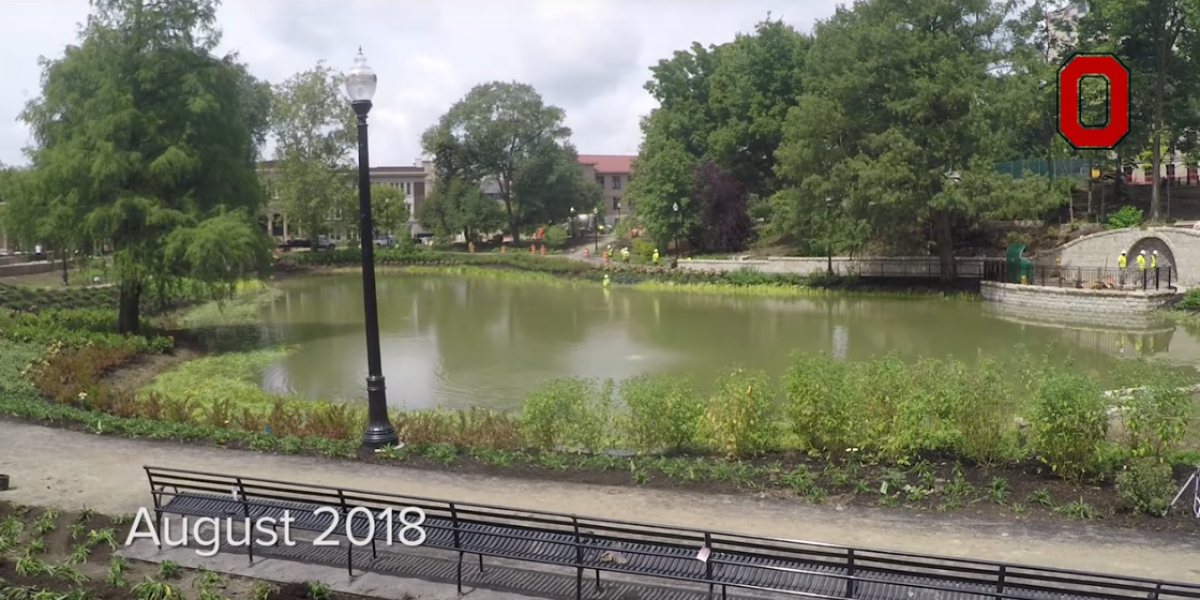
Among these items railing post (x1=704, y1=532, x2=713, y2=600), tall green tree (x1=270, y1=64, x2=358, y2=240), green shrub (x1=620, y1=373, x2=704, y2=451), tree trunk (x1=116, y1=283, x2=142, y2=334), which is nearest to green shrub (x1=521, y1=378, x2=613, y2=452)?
green shrub (x1=620, y1=373, x2=704, y2=451)

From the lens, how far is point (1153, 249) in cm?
3444

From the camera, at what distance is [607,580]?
8.08 metres

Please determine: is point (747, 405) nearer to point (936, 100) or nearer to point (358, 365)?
point (358, 365)

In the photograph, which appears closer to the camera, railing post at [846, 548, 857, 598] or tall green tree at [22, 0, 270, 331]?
railing post at [846, 548, 857, 598]

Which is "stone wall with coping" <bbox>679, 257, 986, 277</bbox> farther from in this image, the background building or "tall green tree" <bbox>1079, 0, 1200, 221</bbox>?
the background building

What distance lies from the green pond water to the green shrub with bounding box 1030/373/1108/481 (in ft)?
19.8

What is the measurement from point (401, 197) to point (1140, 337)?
60573 mm

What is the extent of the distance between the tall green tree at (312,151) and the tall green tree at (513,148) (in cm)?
1105

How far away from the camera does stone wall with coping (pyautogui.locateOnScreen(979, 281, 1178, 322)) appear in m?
30.8

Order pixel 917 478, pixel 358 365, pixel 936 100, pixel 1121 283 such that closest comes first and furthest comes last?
pixel 917 478, pixel 358 365, pixel 1121 283, pixel 936 100

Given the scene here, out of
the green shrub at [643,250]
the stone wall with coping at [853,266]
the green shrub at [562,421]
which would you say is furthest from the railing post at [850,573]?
the green shrub at [643,250]

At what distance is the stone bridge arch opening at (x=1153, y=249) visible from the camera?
111 feet

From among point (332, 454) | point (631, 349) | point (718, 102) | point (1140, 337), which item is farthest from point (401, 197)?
point (332, 454)

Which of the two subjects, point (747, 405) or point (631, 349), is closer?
point (747, 405)
